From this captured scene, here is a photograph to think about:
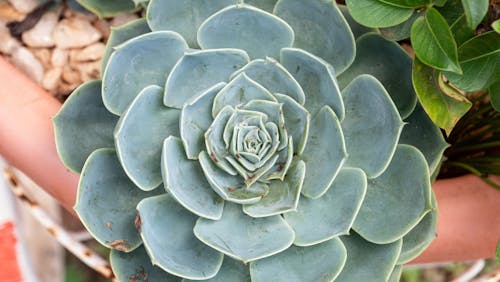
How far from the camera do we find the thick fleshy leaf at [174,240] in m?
0.60

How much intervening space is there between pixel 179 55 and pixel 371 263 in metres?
0.29

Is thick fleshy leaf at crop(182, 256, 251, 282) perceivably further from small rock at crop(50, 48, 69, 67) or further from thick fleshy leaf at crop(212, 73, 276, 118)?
small rock at crop(50, 48, 69, 67)

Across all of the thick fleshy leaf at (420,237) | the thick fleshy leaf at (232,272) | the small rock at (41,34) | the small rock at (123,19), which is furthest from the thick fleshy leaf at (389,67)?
the small rock at (41,34)

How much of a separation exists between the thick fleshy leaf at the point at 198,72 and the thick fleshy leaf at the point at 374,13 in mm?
115

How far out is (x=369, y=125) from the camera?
0.63 meters

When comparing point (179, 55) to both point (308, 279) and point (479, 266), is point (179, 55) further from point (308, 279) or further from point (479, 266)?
point (479, 266)

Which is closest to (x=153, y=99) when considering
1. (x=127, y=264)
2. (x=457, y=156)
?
(x=127, y=264)

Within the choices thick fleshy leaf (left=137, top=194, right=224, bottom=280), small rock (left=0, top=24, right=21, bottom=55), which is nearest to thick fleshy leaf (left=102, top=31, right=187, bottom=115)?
thick fleshy leaf (left=137, top=194, right=224, bottom=280)

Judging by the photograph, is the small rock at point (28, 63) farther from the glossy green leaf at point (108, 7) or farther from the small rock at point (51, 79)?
the glossy green leaf at point (108, 7)

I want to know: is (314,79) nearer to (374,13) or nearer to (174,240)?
(374,13)

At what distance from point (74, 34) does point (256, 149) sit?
0.37 metres

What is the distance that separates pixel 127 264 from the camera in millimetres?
665

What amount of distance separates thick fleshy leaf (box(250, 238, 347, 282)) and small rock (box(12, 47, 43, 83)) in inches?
16.9

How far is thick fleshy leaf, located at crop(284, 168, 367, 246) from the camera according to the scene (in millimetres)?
602
